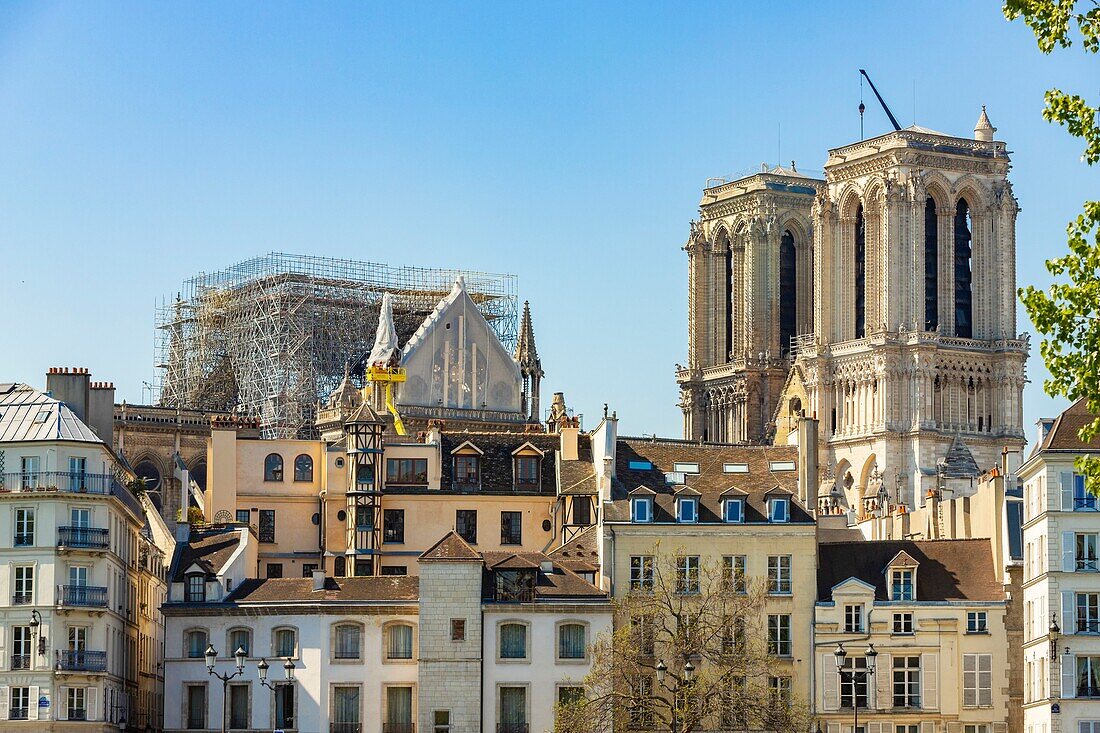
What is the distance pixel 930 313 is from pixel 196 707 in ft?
297

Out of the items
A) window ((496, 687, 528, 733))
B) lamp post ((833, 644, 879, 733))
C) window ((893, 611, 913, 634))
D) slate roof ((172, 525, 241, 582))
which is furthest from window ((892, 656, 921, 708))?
slate roof ((172, 525, 241, 582))

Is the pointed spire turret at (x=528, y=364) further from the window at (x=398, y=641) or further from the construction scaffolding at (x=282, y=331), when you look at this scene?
the window at (x=398, y=641)

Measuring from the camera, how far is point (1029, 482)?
299 ft

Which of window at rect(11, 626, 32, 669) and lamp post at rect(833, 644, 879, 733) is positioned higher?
window at rect(11, 626, 32, 669)

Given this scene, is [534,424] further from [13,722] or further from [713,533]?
[13,722]

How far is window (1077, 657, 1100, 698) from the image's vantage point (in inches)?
3376

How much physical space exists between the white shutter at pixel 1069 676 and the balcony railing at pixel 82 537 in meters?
32.4

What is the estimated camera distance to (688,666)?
279ft

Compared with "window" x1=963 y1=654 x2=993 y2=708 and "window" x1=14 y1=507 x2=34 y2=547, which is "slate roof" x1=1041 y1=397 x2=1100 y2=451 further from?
"window" x1=14 y1=507 x2=34 y2=547

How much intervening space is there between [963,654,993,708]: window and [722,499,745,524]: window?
31.0 ft

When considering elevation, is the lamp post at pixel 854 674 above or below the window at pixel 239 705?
above

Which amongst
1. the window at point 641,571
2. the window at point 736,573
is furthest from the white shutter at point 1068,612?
the window at point 641,571

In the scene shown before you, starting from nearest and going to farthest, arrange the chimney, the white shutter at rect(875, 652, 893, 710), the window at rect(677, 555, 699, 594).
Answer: the white shutter at rect(875, 652, 893, 710) → the window at rect(677, 555, 699, 594) → the chimney

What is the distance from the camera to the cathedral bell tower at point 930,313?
562 feet
